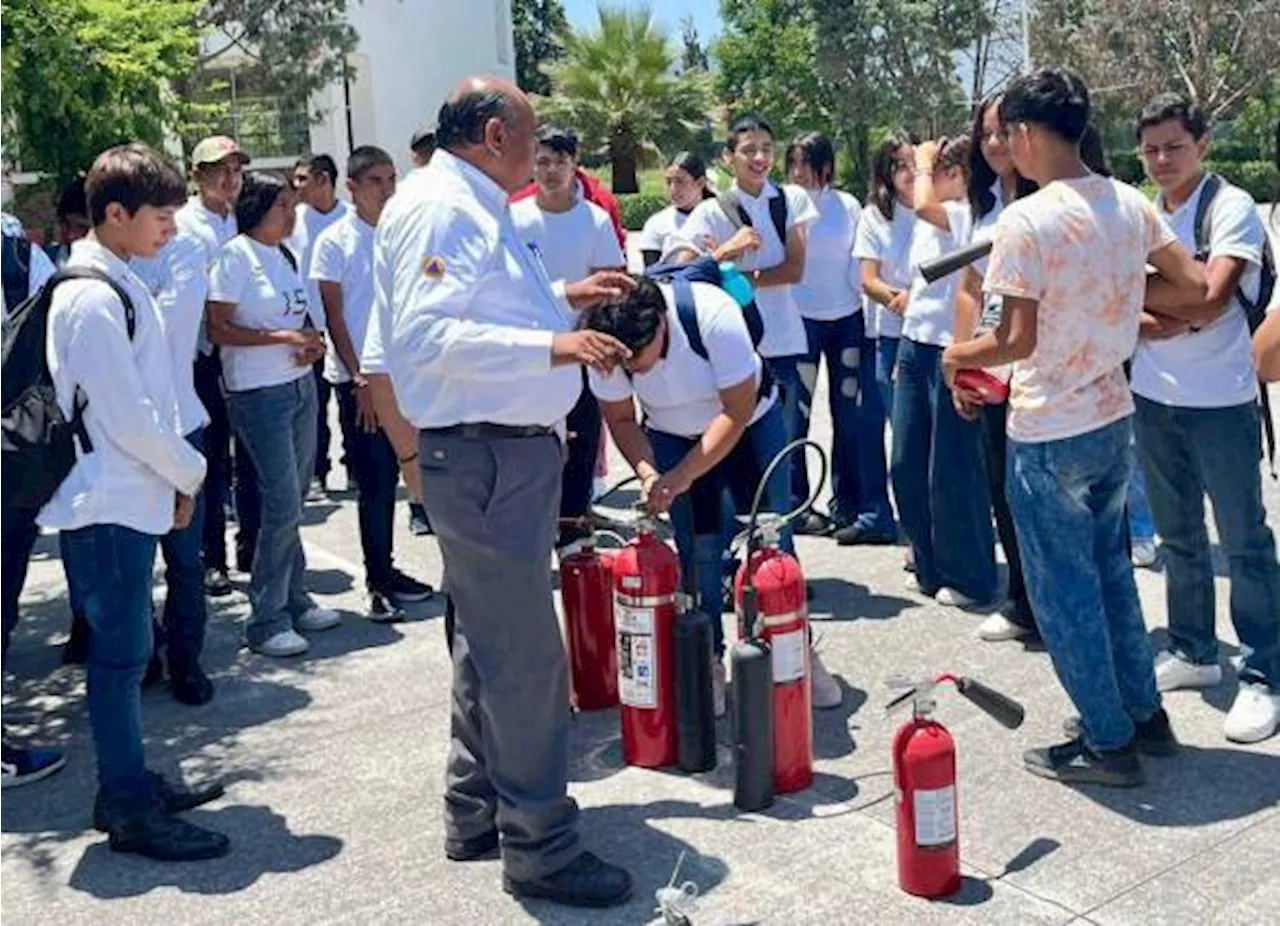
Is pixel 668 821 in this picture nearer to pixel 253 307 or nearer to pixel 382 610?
pixel 382 610

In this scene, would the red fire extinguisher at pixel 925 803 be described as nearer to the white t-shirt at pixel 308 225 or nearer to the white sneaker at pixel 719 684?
the white sneaker at pixel 719 684

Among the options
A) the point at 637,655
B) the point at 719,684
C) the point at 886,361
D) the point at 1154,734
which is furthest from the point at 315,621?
the point at 1154,734

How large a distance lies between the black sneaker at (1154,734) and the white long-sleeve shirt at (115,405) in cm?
270

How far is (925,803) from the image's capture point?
3.72 metres

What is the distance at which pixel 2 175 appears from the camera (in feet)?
24.7

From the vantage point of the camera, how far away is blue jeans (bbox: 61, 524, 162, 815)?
4.22 m

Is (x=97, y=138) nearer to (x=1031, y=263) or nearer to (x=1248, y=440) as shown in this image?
(x=1031, y=263)

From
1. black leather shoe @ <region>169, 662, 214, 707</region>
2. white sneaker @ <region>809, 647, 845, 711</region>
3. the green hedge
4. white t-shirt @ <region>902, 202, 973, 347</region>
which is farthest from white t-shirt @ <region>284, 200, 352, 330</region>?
the green hedge

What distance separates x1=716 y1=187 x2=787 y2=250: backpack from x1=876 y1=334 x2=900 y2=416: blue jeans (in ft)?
2.21

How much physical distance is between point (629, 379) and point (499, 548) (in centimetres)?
125

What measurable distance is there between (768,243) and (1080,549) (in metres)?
3.21

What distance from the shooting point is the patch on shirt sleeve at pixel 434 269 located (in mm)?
3639

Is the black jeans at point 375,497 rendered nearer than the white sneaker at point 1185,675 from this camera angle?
No

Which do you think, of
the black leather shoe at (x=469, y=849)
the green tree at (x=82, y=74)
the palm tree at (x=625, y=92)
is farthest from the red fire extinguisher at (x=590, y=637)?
the palm tree at (x=625, y=92)
